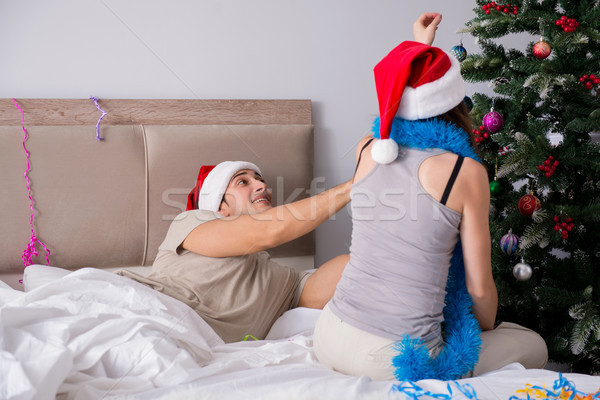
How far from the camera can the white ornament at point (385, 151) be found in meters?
1.12

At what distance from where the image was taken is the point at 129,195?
2.17 metres

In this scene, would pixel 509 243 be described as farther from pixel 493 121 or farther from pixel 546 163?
pixel 493 121

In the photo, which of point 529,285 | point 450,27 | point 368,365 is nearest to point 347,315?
point 368,365

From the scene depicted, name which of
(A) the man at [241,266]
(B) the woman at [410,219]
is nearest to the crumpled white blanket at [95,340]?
(A) the man at [241,266]

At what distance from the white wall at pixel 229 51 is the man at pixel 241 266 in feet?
2.53

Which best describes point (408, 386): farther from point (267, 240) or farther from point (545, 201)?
point (545, 201)

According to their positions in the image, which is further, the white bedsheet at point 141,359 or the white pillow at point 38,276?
the white pillow at point 38,276

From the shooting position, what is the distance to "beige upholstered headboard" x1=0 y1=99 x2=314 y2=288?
209 centimetres

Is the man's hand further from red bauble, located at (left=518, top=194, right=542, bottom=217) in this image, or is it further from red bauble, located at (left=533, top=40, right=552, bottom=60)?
red bauble, located at (left=518, top=194, right=542, bottom=217)

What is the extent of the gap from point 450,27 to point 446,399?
85.7 inches

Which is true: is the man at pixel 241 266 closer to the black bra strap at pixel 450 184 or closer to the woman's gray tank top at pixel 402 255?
the woman's gray tank top at pixel 402 255

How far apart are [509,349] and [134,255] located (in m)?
1.62

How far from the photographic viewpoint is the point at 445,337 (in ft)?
4.08

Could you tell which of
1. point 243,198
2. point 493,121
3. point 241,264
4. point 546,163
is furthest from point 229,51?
point 546,163
